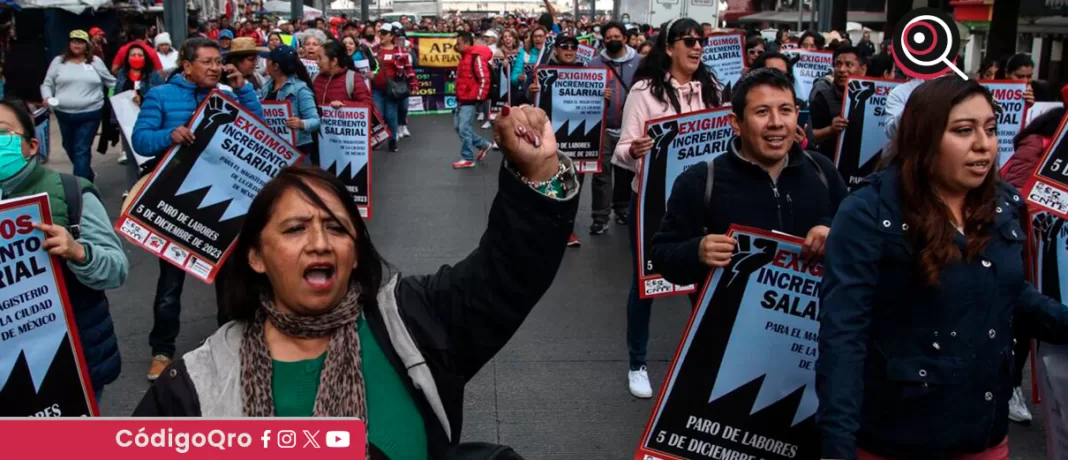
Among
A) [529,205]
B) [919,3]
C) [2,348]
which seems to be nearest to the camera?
[529,205]

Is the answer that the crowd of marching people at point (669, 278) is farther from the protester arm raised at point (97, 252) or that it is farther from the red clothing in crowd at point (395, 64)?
the red clothing in crowd at point (395, 64)

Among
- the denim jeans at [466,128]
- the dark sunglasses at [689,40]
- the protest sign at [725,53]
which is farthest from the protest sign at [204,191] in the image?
the denim jeans at [466,128]

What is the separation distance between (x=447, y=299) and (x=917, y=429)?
4.28 feet

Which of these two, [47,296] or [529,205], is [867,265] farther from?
[47,296]

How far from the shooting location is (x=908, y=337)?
2854 millimetres

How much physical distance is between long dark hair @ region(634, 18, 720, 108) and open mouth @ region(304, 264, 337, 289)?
13.5ft

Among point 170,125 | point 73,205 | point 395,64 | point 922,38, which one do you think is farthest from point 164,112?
point 395,64

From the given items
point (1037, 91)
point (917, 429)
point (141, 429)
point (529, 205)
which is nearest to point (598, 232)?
point (1037, 91)

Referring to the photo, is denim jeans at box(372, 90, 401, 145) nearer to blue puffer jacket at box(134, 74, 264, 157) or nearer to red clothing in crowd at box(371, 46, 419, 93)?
red clothing in crowd at box(371, 46, 419, 93)

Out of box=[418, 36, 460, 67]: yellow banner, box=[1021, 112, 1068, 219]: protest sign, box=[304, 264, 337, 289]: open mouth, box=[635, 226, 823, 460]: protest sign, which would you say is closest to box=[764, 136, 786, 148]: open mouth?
box=[635, 226, 823, 460]: protest sign

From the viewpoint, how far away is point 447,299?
2.34m

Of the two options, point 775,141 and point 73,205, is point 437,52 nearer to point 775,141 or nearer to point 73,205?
point 73,205

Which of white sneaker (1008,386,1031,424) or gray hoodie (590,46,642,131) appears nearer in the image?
white sneaker (1008,386,1031,424)

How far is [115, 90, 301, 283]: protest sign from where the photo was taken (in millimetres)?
5965
